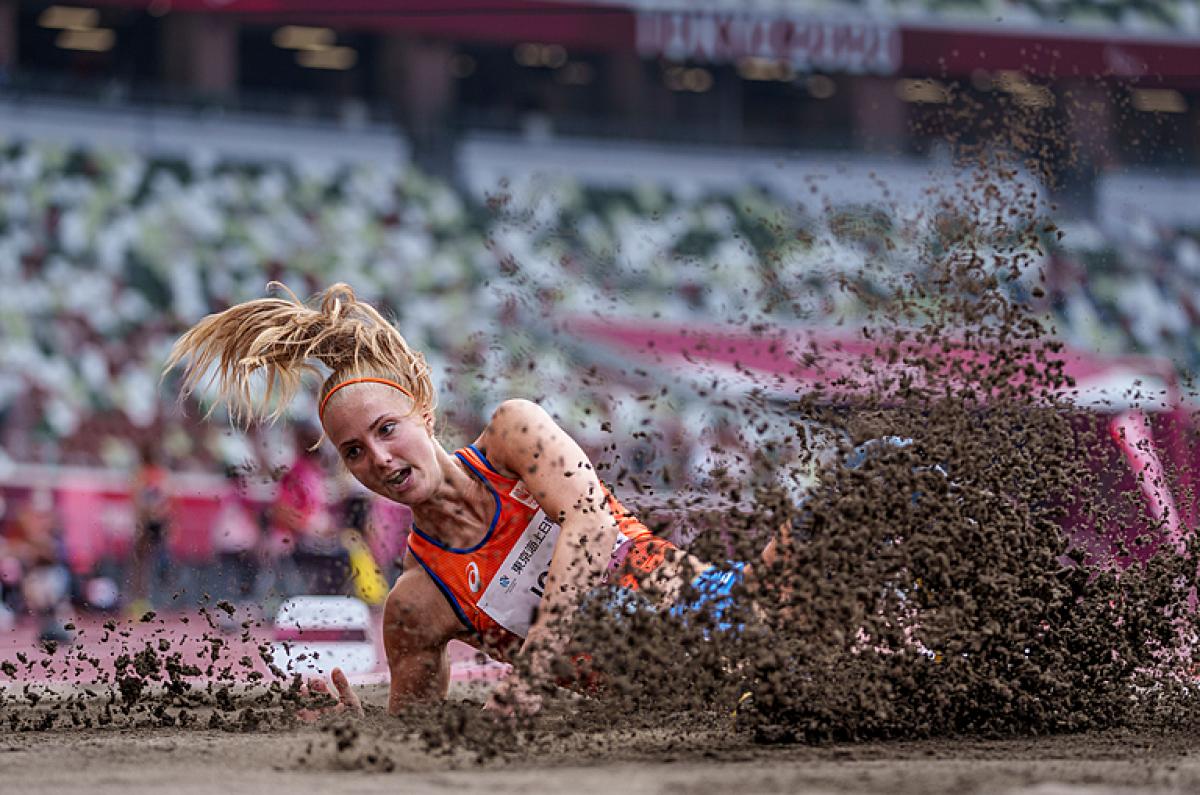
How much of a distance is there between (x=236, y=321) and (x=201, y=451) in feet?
30.8

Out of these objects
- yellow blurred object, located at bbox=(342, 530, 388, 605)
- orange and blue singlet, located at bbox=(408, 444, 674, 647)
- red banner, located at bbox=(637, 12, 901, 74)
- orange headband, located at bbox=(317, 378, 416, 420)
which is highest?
orange headband, located at bbox=(317, 378, 416, 420)

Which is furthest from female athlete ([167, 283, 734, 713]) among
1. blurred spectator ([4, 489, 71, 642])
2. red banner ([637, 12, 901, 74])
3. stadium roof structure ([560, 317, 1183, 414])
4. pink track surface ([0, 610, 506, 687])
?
red banner ([637, 12, 901, 74])

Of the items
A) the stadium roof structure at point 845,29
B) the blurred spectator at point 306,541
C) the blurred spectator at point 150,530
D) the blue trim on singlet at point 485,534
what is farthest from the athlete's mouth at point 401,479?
the stadium roof structure at point 845,29

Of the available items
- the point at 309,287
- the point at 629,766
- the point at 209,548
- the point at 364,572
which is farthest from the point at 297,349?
the point at 309,287

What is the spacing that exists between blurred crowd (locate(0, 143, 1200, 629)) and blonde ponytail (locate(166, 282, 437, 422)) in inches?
159

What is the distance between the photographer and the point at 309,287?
54.1 ft

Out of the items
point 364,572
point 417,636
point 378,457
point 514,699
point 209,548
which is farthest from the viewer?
point 209,548

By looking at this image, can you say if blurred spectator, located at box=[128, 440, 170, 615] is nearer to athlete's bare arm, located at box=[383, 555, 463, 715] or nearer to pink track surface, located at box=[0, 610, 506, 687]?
pink track surface, located at box=[0, 610, 506, 687]

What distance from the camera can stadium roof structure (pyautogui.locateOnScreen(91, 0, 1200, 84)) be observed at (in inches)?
854

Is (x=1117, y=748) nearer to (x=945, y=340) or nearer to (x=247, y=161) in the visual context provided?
(x=945, y=340)

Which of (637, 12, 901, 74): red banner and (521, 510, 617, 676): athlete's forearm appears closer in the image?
(521, 510, 617, 676): athlete's forearm

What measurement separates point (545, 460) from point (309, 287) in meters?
12.5

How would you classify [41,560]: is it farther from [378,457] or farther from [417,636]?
[378,457]

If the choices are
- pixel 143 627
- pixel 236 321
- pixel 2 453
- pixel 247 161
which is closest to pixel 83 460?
pixel 2 453
